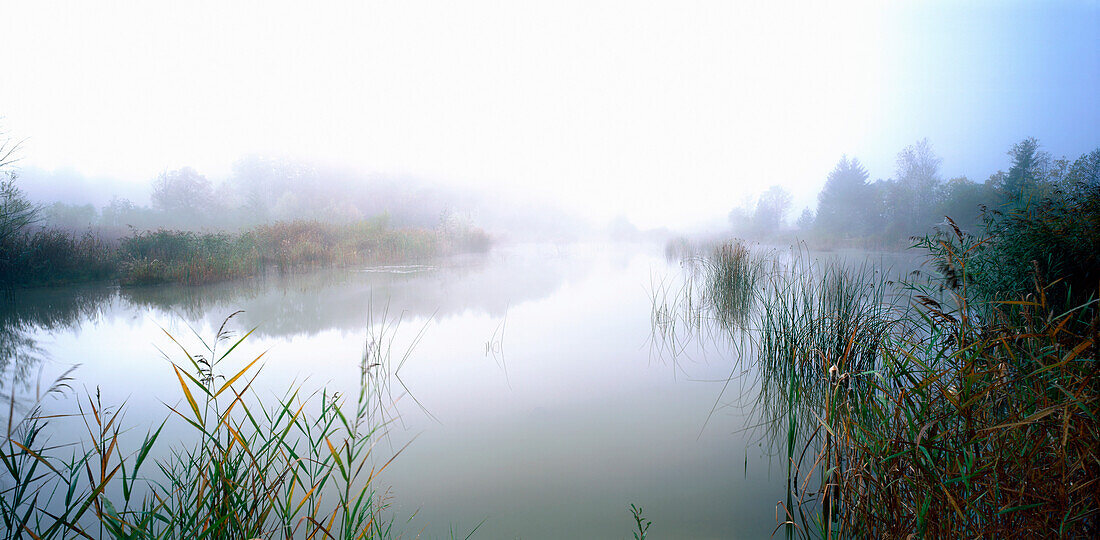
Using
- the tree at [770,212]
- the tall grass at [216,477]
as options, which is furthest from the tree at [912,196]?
the tall grass at [216,477]

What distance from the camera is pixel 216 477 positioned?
3.00 ft

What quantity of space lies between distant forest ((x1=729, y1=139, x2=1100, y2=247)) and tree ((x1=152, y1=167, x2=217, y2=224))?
14.3 meters

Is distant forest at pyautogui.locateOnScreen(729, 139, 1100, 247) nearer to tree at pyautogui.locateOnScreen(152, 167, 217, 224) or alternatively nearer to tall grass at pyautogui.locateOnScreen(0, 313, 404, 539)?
tall grass at pyautogui.locateOnScreen(0, 313, 404, 539)

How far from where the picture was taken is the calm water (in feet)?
4.86

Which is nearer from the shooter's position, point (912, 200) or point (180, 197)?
point (912, 200)

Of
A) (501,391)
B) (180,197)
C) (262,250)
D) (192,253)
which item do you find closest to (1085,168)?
(501,391)

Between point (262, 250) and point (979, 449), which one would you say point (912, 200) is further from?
point (262, 250)

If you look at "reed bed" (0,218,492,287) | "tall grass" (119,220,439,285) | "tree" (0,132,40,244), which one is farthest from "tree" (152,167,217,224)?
"tree" (0,132,40,244)

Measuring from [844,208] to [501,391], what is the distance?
10217mm

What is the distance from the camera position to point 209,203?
12000mm

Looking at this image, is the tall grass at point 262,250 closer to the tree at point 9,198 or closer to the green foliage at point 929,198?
the tree at point 9,198

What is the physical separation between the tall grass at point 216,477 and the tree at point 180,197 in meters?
11.8

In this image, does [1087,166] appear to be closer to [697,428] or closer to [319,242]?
[697,428]

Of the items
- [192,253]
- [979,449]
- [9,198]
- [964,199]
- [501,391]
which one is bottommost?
[501,391]
